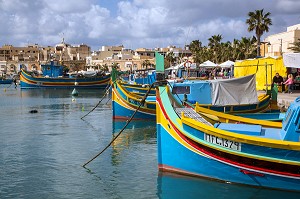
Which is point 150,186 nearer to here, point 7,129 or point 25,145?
point 25,145

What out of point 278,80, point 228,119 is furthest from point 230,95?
point 278,80

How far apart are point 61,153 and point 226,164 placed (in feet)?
Result: 28.0

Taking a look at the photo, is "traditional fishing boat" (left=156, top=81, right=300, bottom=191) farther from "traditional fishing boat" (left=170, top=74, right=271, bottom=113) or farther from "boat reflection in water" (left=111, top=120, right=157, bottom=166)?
"traditional fishing boat" (left=170, top=74, right=271, bottom=113)

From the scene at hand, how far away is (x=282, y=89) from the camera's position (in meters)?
33.6

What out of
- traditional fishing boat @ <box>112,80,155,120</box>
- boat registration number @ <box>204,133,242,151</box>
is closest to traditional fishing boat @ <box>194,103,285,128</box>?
boat registration number @ <box>204,133,242,151</box>

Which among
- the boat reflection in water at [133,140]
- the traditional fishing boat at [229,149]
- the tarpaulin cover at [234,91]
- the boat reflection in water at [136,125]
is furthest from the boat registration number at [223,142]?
the boat reflection in water at [136,125]

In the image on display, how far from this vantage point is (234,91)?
77.2ft

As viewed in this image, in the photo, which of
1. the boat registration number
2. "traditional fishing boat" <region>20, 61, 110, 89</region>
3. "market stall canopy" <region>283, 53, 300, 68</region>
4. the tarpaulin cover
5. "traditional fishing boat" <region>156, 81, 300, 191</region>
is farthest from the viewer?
"traditional fishing boat" <region>20, 61, 110, 89</region>

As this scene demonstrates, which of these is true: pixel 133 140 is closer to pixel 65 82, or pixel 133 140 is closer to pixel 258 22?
pixel 258 22

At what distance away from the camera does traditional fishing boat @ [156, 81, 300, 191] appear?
1093cm

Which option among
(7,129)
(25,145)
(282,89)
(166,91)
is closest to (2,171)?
(25,145)

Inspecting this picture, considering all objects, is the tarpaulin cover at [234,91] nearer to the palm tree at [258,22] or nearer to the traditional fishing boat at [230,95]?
the traditional fishing boat at [230,95]

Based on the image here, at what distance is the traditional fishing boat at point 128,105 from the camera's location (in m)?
27.4

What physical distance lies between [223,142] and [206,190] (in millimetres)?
1583
